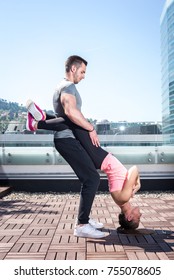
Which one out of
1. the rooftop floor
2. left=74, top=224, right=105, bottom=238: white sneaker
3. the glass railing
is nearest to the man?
left=74, top=224, right=105, bottom=238: white sneaker

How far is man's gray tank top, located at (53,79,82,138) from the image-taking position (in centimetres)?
305

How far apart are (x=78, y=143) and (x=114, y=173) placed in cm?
36

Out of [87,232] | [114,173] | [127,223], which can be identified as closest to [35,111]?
[114,173]

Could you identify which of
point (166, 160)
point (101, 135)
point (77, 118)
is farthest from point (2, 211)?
point (166, 160)

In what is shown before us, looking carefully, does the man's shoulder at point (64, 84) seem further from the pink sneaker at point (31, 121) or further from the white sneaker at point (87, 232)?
the white sneaker at point (87, 232)

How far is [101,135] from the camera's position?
664 centimetres

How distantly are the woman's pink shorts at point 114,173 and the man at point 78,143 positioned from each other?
3.8 inches

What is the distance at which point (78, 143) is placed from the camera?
3.13m

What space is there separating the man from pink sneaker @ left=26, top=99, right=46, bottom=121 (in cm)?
2

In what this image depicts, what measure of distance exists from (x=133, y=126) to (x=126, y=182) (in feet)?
11.9

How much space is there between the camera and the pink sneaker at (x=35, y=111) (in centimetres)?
301

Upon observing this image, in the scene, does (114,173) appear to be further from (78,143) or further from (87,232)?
(87,232)

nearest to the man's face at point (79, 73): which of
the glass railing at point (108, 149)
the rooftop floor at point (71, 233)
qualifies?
the rooftop floor at point (71, 233)

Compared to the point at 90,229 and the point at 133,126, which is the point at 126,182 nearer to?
the point at 90,229
